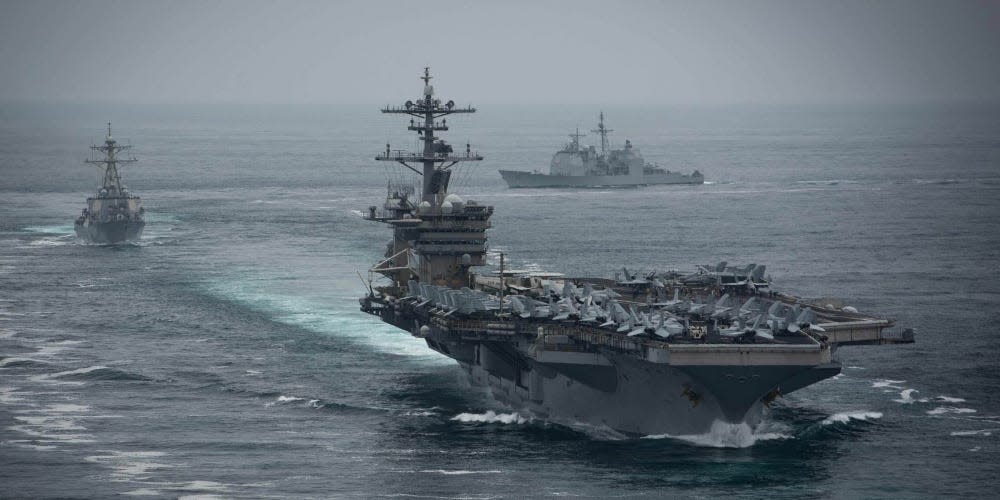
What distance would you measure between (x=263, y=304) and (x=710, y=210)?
44.7 metres

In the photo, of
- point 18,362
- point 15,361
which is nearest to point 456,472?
point 18,362

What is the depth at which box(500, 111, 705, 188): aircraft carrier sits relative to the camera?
123 m

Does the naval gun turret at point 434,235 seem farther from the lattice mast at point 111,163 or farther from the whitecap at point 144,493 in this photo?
the lattice mast at point 111,163

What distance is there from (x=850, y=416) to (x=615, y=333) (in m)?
7.43

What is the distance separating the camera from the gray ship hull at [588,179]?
12188 centimetres

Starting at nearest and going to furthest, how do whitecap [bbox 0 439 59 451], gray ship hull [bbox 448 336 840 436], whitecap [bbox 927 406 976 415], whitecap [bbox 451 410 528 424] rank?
gray ship hull [bbox 448 336 840 436]
whitecap [bbox 0 439 59 451]
whitecap [bbox 927 406 976 415]
whitecap [bbox 451 410 528 424]

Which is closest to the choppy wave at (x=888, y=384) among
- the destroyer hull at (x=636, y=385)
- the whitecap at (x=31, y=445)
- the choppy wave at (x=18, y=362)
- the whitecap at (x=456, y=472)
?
the destroyer hull at (x=636, y=385)

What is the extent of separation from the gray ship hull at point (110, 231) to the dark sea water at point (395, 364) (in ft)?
3.42

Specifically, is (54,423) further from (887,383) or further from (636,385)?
(887,383)

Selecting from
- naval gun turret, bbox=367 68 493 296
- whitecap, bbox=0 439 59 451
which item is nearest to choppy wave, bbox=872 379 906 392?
naval gun turret, bbox=367 68 493 296

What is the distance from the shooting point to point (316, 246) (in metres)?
79.0

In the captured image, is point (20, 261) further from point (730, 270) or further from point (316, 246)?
point (730, 270)

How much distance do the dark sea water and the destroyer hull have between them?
2.19 ft

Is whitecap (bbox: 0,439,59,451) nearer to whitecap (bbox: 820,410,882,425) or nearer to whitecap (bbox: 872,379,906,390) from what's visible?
whitecap (bbox: 820,410,882,425)
